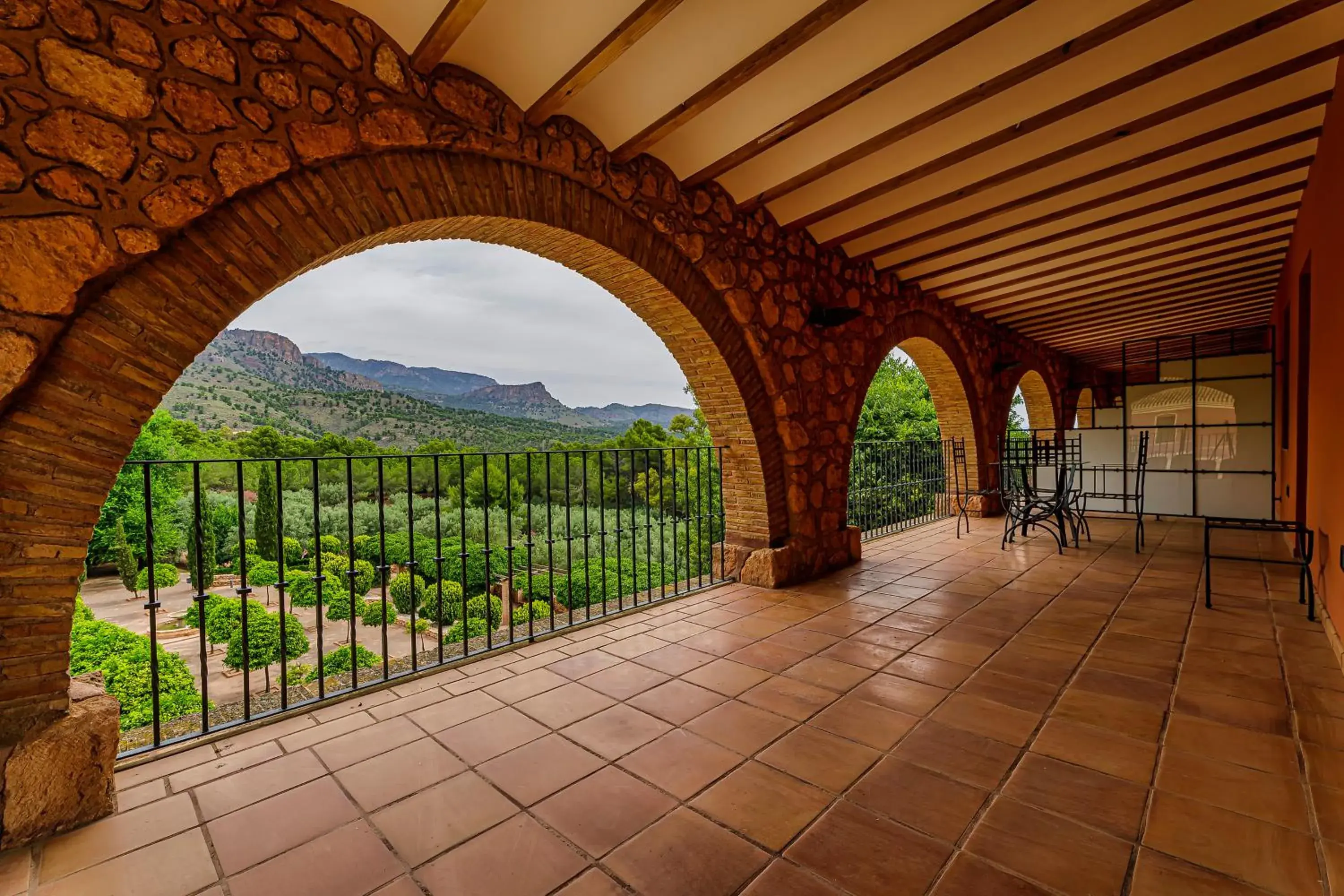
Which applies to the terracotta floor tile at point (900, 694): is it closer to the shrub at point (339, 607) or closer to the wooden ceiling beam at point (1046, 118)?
the wooden ceiling beam at point (1046, 118)

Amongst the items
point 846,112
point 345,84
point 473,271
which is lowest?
point 345,84

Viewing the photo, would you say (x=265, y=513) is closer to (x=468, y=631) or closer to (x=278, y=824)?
(x=468, y=631)

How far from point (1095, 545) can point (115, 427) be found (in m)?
6.55

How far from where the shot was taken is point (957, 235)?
4.50 metres

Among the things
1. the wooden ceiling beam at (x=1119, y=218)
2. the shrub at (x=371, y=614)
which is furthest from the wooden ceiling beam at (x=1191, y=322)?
the shrub at (x=371, y=614)

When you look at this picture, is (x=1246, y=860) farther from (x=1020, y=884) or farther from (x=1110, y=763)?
(x=1020, y=884)

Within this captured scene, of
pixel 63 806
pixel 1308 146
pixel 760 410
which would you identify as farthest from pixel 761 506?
pixel 1308 146

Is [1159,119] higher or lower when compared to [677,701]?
higher

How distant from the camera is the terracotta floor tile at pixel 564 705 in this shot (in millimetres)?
2215

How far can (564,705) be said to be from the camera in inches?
91.8

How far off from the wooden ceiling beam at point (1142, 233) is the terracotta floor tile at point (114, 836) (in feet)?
18.8

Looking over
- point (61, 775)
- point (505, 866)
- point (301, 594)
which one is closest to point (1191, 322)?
point (505, 866)

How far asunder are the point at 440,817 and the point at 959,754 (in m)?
1.58

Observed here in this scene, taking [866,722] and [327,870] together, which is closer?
[327,870]
